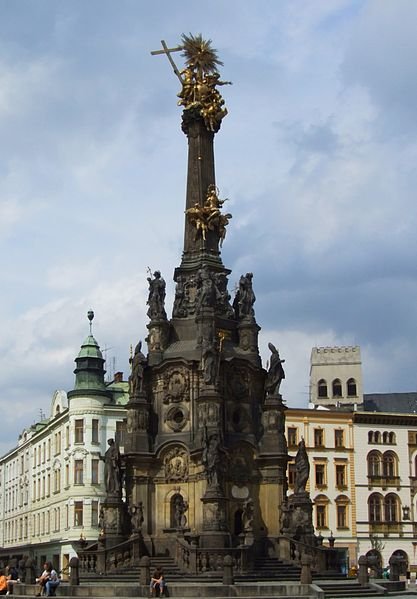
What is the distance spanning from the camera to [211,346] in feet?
131

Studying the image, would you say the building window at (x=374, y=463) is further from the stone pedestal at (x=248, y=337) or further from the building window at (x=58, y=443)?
the stone pedestal at (x=248, y=337)

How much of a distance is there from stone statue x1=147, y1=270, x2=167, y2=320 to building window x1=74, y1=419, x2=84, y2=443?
Result: 25.6m

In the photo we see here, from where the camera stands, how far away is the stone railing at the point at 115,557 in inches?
1511

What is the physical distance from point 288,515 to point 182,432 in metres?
5.35

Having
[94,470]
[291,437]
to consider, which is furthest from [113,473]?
[291,437]

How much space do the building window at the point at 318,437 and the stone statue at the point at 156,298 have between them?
115ft

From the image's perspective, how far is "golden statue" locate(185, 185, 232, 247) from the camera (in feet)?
146

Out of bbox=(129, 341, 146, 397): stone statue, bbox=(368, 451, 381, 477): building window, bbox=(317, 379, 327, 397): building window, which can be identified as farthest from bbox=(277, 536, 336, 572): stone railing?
bbox=(317, 379, 327, 397): building window

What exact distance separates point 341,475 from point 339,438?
2763 mm

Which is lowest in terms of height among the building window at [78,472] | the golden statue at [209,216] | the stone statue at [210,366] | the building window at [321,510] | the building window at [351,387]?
the building window at [321,510]

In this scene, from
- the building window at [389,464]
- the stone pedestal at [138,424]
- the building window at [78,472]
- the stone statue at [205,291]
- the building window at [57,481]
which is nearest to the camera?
the stone pedestal at [138,424]

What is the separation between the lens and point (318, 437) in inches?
2972

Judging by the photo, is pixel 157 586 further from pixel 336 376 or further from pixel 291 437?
pixel 336 376

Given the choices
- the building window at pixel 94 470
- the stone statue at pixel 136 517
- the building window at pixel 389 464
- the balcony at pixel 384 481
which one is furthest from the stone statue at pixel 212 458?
the building window at pixel 389 464
